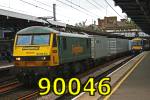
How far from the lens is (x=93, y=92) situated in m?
14.0

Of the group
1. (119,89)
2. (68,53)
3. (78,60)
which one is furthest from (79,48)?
(119,89)

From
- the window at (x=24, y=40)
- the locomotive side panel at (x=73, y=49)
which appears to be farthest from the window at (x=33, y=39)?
the locomotive side panel at (x=73, y=49)

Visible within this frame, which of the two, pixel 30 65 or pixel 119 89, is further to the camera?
pixel 30 65

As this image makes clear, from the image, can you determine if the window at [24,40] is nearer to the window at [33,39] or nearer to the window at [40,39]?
the window at [33,39]

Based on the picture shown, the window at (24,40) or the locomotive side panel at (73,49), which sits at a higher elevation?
the window at (24,40)

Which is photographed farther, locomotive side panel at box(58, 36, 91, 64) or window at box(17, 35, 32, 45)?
locomotive side panel at box(58, 36, 91, 64)

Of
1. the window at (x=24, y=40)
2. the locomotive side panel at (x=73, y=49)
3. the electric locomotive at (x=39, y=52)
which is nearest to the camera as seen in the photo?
the electric locomotive at (x=39, y=52)

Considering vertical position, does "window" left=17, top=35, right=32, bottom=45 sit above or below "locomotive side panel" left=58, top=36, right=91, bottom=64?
above

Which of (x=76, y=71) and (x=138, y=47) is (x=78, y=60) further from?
(x=138, y=47)

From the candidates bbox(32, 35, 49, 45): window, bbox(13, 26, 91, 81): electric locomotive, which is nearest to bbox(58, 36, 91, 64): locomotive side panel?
bbox(13, 26, 91, 81): electric locomotive

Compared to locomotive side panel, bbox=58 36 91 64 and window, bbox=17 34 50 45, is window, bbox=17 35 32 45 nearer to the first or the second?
window, bbox=17 34 50 45

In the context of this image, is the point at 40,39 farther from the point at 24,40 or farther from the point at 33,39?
the point at 24,40

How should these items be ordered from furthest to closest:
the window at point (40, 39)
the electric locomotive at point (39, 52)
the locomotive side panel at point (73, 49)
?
1. the locomotive side panel at point (73, 49)
2. the window at point (40, 39)
3. the electric locomotive at point (39, 52)

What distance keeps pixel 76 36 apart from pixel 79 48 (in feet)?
3.43
